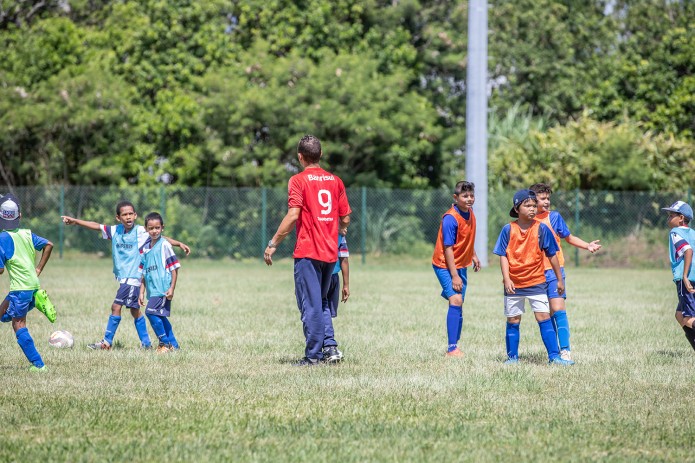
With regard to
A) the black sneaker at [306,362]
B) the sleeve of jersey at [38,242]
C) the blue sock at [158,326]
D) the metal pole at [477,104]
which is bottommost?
the black sneaker at [306,362]

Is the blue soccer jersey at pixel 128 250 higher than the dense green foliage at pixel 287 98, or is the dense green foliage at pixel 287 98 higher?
the dense green foliage at pixel 287 98

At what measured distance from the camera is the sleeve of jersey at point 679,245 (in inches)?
372

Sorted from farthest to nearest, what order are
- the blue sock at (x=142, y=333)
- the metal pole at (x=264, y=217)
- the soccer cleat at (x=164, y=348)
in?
1. the metal pole at (x=264, y=217)
2. the blue sock at (x=142, y=333)
3. the soccer cleat at (x=164, y=348)

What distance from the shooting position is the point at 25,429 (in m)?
6.12

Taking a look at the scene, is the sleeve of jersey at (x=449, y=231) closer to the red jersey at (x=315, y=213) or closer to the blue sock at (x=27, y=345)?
the red jersey at (x=315, y=213)

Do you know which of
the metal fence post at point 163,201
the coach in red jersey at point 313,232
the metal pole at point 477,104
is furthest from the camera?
the metal fence post at point 163,201

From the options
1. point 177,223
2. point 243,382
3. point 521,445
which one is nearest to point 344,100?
point 177,223

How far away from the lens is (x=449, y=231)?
9.59 meters

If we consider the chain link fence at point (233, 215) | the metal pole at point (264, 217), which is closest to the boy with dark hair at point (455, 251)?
the chain link fence at point (233, 215)

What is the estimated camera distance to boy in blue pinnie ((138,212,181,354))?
9.99 metres

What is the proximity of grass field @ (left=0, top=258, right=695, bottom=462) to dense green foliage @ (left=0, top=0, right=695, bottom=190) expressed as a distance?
18409mm

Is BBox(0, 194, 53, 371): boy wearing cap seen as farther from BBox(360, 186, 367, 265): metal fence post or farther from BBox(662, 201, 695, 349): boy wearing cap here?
BBox(360, 186, 367, 265): metal fence post

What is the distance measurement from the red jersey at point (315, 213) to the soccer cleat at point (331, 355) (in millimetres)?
829

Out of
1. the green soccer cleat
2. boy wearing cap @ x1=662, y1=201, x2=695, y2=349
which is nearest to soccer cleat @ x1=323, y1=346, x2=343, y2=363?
the green soccer cleat
